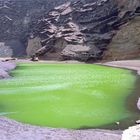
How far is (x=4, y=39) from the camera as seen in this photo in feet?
384

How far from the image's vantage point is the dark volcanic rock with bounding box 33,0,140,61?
73.0 m

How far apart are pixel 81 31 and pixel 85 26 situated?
2445 mm

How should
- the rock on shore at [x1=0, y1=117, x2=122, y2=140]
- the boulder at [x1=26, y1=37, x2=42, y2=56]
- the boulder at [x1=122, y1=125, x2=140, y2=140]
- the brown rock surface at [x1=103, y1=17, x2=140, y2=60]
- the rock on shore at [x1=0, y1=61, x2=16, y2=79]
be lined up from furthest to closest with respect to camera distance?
the boulder at [x1=26, y1=37, x2=42, y2=56] → the brown rock surface at [x1=103, y1=17, x2=140, y2=60] → the rock on shore at [x1=0, y1=61, x2=16, y2=79] → the rock on shore at [x1=0, y1=117, x2=122, y2=140] → the boulder at [x1=122, y1=125, x2=140, y2=140]

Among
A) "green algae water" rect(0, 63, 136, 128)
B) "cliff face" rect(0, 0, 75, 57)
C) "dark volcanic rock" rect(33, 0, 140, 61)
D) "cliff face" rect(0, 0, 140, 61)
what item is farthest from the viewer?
"cliff face" rect(0, 0, 75, 57)

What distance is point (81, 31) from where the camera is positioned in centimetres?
8188

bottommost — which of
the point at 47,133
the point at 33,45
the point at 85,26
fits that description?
the point at 47,133

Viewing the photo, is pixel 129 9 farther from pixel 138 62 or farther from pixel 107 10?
pixel 138 62

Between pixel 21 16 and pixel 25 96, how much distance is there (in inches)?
3899

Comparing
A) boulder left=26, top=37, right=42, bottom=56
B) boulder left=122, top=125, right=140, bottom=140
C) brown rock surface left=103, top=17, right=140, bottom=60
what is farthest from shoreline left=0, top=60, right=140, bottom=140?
boulder left=26, top=37, right=42, bottom=56

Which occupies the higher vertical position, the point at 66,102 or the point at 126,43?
the point at 126,43

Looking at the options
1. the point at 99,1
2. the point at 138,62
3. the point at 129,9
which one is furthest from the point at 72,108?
the point at 99,1

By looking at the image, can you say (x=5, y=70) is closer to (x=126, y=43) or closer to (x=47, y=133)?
(x=126, y=43)

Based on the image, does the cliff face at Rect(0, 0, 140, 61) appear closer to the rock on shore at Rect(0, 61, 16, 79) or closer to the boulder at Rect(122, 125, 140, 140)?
the rock on shore at Rect(0, 61, 16, 79)

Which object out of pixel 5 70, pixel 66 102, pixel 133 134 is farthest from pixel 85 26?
pixel 133 134
